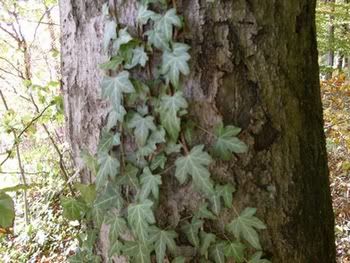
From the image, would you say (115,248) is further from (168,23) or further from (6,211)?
(168,23)

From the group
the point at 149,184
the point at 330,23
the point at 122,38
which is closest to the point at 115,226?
the point at 149,184

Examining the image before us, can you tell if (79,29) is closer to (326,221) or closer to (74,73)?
(74,73)

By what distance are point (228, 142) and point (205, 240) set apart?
27cm

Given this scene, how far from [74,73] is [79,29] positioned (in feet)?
0.43

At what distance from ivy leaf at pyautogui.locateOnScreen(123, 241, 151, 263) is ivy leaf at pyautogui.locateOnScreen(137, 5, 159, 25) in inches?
22.9

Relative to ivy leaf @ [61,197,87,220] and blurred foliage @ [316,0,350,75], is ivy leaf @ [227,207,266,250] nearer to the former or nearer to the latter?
ivy leaf @ [61,197,87,220]

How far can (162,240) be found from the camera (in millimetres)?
1077

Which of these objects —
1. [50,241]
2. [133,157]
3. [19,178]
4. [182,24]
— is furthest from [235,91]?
[19,178]

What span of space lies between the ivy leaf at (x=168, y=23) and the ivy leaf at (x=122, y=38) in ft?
0.27

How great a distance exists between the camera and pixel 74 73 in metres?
1.21

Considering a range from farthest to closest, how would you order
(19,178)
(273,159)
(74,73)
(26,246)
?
(19,178), (26,246), (74,73), (273,159)

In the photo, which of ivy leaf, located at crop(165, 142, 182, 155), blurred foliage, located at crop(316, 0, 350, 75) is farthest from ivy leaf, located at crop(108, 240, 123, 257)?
blurred foliage, located at crop(316, 0, 350, 75)

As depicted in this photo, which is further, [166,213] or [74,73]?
[74,73]

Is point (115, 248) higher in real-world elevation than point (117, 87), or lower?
lower
